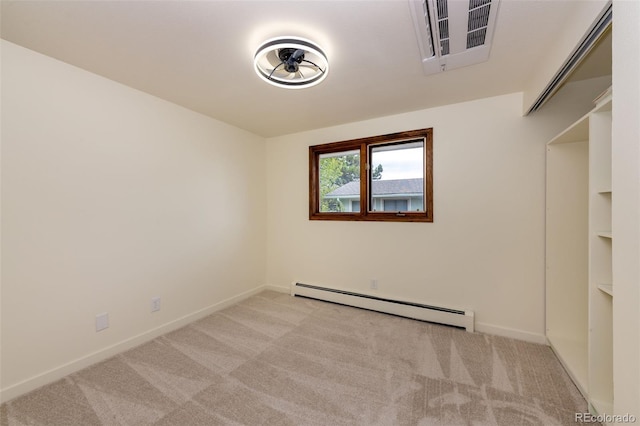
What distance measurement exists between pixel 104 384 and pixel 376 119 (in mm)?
3403

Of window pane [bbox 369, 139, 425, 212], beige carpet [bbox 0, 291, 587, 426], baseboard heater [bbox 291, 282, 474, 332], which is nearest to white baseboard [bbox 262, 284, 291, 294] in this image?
baseboard heater [bbox 291, 282, 474, 332]

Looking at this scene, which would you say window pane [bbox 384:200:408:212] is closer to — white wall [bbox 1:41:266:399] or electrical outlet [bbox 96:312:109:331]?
white wall [bbox 1:41:266:399]

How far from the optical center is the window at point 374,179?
278 centimetres

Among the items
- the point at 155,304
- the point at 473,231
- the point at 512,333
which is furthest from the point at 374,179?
the point at 155,304

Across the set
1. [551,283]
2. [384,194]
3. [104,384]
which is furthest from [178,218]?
[551,283]

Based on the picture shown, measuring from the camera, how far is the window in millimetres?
A: 2779

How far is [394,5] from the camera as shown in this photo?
52.1 inches

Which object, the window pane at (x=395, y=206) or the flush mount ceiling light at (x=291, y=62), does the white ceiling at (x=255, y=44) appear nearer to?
the flush mount ceiling light at (x=291, y=62)

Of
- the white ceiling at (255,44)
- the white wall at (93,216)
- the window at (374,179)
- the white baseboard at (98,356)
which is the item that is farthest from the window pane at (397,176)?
the white baseboard at (98,356)

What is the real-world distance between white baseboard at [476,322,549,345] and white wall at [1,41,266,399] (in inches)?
113

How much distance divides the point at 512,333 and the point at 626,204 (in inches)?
74.4

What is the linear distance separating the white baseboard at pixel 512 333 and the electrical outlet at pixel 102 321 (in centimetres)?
334

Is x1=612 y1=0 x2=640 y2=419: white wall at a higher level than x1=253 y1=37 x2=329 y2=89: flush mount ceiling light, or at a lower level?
lower

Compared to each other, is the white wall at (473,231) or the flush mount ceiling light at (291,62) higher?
the flush mount ceiling light at (291,62)
